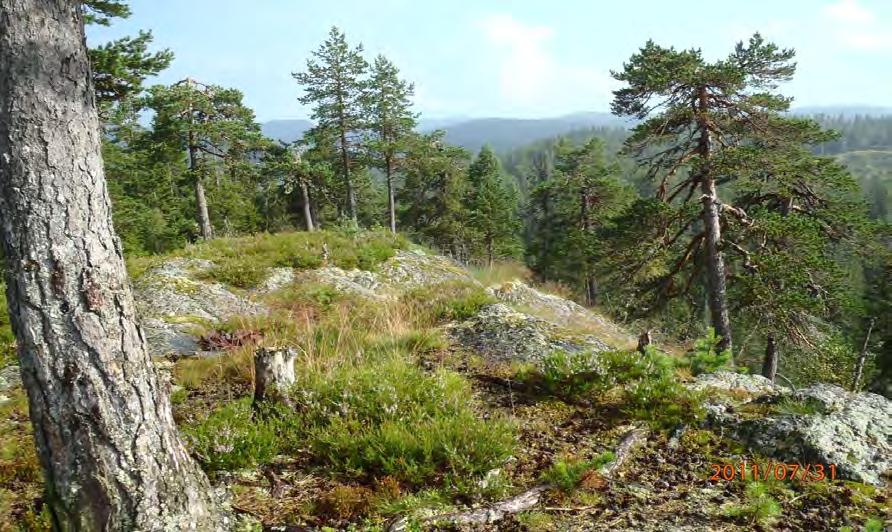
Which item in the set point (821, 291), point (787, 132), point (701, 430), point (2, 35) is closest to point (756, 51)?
point (787, 132)

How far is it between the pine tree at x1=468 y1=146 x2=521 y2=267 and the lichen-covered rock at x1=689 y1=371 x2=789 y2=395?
31.8m

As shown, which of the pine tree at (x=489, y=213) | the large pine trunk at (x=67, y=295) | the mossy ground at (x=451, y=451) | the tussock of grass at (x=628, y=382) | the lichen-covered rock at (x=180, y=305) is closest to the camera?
the large pine trunk at (x=67, y=295)

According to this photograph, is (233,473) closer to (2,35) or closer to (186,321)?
(2,35)

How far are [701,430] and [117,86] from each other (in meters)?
13.0

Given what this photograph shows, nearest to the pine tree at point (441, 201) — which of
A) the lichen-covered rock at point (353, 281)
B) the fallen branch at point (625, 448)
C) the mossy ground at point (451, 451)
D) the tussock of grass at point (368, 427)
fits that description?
the lichen-covered rock at point (353, 281)

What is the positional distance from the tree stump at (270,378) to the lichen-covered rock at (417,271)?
6.73 metres

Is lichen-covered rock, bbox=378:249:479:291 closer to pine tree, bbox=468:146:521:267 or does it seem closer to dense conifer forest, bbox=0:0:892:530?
dense conifer forest, bbox=0:0:892:530

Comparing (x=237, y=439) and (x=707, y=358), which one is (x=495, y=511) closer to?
(x=237, y=439)

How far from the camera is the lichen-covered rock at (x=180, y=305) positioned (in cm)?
702

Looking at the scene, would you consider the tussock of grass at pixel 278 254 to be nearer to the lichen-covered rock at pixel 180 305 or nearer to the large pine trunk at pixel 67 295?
the lichen-covered rock at pixel 180 305

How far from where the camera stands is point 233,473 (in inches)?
142

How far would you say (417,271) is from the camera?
12.6 m

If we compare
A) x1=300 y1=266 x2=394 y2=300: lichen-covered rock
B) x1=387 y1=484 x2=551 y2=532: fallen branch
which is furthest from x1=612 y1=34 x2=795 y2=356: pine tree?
x1=387 y1=484 x2=551 y2=532: fallen branch

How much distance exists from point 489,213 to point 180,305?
33.1 m
